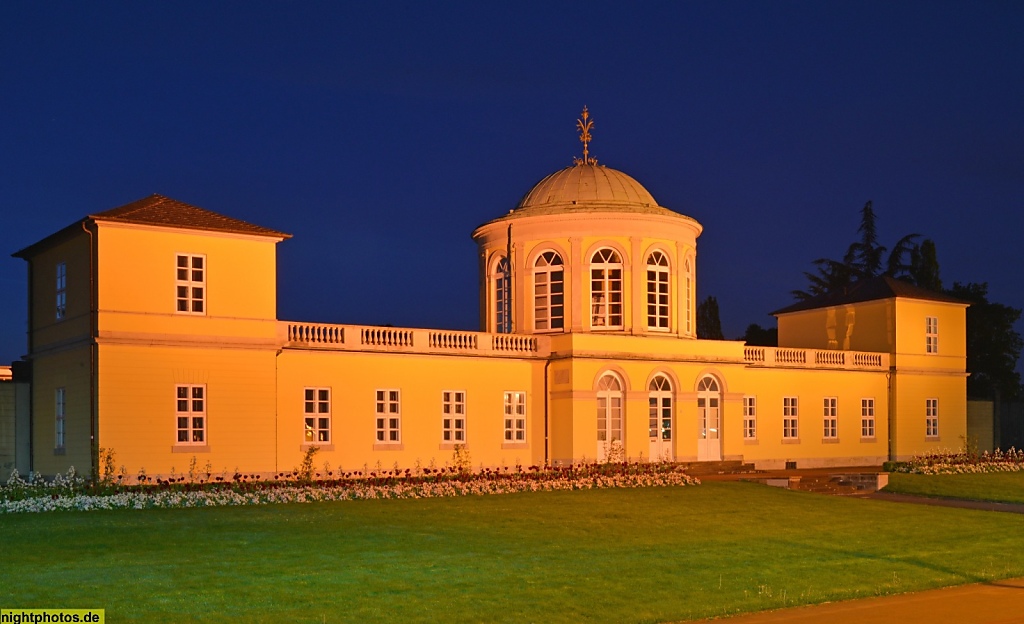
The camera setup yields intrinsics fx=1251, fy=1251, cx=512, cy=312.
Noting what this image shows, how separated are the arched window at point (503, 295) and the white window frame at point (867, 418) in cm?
1386

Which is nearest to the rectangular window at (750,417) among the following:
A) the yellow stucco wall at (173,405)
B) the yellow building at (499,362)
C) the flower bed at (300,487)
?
the yellow building at (499,362)

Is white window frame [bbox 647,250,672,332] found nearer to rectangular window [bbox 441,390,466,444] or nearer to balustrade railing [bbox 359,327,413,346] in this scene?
rectangular window [bbox 441,390,466,444]

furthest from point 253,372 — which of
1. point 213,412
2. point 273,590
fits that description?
point 273,590

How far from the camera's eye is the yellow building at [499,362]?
28.6 metres

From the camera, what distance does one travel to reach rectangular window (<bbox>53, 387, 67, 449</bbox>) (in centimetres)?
2948

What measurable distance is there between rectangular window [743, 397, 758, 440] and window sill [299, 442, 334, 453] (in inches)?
586

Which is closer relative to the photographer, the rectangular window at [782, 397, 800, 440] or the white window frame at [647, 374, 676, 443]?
the white window frame at [647, 374, 676, 443]

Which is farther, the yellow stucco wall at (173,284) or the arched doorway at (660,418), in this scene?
the arched doorway at (660,418)

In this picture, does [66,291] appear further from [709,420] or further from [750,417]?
[750,417]

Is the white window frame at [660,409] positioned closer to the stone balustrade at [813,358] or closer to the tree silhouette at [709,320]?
the stone balustrade at [813,358]

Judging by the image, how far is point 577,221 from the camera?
38.0 m

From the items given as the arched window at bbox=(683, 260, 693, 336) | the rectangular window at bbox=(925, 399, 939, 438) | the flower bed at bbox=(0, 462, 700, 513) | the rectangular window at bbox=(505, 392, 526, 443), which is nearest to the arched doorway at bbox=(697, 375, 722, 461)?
the arched window at bbox=(683, 260, 693, 336)

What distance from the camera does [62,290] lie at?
30047 mm

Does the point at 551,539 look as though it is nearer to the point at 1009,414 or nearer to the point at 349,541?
the point at 349,541
